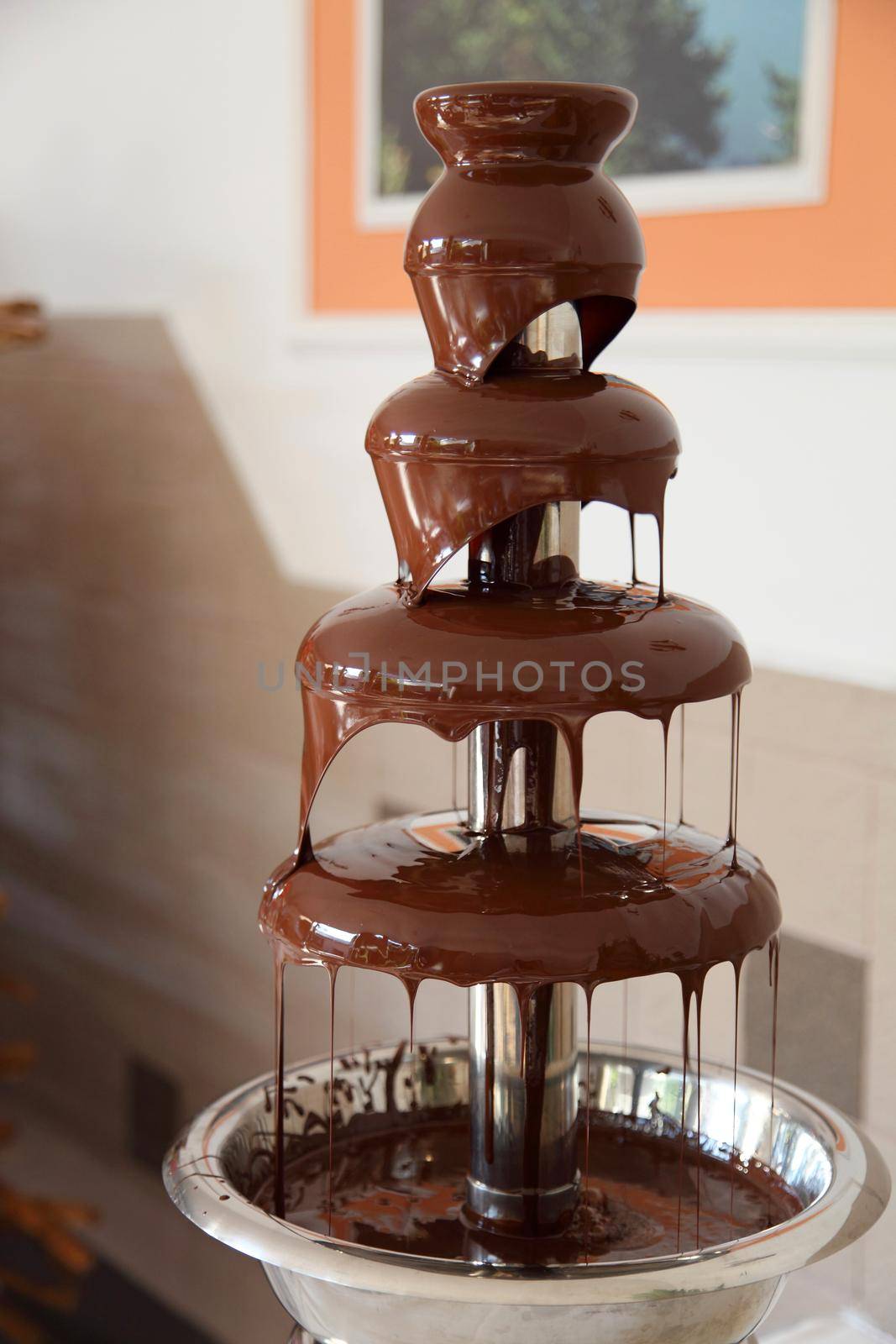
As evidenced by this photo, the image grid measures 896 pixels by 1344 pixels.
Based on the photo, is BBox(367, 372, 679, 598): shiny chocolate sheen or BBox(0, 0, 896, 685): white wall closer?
BBox(367, 372, 679, 598): shiny chocolate sheen

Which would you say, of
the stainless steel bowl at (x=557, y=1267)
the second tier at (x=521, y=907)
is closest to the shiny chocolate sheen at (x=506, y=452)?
the second tier at (x=521, y=907)

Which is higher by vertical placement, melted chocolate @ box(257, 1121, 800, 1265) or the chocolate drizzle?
the chocolate drizzle

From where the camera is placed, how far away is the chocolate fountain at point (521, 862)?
0.68 metres

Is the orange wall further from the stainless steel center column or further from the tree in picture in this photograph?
the stainless steel center column

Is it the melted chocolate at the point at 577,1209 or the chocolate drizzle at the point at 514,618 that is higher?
the chocolate drizzle at the point at 514,618

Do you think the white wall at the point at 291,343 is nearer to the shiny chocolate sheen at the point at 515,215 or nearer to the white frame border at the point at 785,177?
the white frame border at the point at 785,177

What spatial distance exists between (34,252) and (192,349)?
57 cm

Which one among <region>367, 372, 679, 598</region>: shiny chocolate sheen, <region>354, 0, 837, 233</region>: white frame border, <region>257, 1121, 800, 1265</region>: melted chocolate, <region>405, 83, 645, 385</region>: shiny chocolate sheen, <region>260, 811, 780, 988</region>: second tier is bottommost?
<region>257, 1121, 800, 1265</region>: melted chocolate

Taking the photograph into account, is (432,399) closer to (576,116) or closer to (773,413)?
(576,116)

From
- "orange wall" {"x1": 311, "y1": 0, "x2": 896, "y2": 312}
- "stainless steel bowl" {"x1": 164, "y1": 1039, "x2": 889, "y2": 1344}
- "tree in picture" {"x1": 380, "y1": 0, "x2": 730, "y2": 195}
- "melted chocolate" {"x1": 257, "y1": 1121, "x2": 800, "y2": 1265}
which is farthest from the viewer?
"tree in picture" {"x1": 380, "y1": 0, "x2": 730, "y2": 195}

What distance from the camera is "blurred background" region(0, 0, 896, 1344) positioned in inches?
55.2

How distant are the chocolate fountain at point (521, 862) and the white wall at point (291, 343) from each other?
63 cm

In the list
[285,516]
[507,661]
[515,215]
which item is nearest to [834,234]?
[515,215]

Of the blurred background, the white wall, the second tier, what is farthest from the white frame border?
the second tier
